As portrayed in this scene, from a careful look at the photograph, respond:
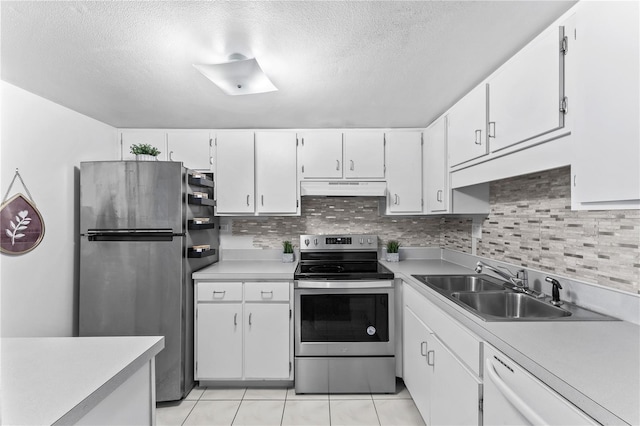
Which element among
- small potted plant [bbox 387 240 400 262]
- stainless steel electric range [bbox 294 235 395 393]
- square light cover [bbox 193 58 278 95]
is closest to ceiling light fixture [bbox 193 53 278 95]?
square light cover [bbox 193 58 278 95]

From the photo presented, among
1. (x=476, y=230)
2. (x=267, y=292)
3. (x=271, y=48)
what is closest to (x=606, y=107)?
(x=271, y=48)

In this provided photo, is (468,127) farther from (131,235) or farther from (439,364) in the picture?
(131,235)

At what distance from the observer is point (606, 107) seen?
98 centimetres

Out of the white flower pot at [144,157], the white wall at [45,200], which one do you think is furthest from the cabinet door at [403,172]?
the white wall at [45,200]

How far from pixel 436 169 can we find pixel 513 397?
1.90 metres

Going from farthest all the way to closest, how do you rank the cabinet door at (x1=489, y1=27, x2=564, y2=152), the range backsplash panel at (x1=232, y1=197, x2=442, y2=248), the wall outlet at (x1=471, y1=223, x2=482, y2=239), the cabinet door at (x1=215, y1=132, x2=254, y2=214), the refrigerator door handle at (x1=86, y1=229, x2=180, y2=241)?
the range backsplash panel at (x1=232, y1=197, x2=442, y2=248), the cabinet door at (x1=215, y1=132, x2=254, y2=214), the wall outlet at (x1=471, y1=223, x2=482, y2=239), the refrigerator door handle at (x1=86, y1=229, x2=180, y2=241), the cabinet door at (x1=489, y1=27, x2=564, y2=152)

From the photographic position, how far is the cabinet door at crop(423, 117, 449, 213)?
2471 mm

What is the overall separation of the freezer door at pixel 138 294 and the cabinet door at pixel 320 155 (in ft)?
4.24

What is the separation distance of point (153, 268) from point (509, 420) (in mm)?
2306

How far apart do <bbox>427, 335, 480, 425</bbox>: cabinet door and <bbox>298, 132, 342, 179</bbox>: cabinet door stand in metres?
1.66

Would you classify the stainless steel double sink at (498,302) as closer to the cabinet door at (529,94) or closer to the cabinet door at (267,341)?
the cabinet door at (529,94)

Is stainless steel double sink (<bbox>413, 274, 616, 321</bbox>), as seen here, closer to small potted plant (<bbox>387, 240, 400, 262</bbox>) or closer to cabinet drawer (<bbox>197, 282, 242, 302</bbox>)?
small potted plant (<bbox>387, 240, 400, 262</bbox>)

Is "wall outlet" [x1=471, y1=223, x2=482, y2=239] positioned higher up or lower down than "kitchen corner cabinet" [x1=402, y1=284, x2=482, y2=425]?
higher up

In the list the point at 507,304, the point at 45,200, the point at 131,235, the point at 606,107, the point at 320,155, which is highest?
the point at 320,155
